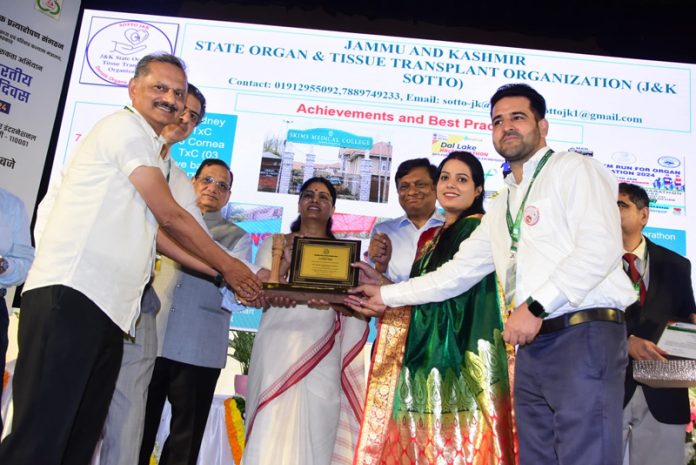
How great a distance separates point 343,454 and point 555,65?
12.0 ft

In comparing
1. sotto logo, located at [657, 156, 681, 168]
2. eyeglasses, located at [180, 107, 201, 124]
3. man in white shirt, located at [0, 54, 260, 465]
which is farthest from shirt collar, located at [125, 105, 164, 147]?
sotto logo, located at [657, 156, 681, 168]

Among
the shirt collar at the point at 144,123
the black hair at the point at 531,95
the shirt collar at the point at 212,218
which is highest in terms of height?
the black hair at the point at 531,95

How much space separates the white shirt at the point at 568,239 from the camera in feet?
7.38

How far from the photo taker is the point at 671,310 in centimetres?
374

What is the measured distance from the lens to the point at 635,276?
376 centimetres

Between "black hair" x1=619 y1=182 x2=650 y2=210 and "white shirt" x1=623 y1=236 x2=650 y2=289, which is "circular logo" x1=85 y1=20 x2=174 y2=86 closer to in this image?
"black hair" x1=619 y1=182 x2=650 y2=210

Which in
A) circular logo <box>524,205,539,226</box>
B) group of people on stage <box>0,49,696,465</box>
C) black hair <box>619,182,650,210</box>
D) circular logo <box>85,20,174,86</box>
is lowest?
group of people on stage <box>0,49,696,465</box>

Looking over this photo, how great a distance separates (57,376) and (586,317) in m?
1.81

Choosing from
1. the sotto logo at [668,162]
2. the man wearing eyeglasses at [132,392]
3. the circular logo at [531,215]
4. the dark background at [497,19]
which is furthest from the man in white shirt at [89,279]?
the sotto logo at [668,162]

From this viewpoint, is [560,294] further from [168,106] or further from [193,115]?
[193,115]

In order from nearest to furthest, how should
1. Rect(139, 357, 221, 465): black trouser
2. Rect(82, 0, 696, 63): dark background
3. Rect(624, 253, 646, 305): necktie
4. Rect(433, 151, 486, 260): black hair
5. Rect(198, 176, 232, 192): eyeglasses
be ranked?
Rect(433, 151, 486, 260): black hair
Rect(139, 357, 221, 465): black trouser
Rect(624, 253, 646, 305): necktie
Rect(198, 176, 232, 192): eyeglasses
Rect(82, 0, 696, 63): dark background

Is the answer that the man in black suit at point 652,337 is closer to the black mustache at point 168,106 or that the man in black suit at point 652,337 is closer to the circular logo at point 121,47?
the black mustache at point 168,106

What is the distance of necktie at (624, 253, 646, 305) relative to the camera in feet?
12.3

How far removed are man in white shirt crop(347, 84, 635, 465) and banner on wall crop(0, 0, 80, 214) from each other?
155 inches
